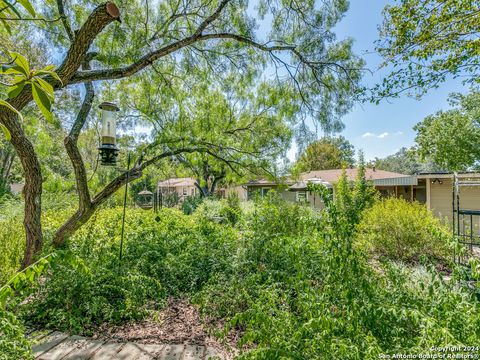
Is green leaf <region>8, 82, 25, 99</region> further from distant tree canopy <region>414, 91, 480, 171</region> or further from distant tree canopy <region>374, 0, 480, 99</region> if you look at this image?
distant tree canopy <region>414, 91, 480, 171</region>

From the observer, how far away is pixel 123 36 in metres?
3.36

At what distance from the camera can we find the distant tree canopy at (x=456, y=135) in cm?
1381

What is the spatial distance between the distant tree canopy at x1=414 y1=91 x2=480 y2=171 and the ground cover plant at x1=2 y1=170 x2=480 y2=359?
13244 mm

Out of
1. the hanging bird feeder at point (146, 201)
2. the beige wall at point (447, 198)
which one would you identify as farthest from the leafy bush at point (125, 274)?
the beige wall at point (447, 198)

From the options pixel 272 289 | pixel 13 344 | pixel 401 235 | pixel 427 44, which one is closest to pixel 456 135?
pixel 401 235

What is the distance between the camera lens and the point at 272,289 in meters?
2.53

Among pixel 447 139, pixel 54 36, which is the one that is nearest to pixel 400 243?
pixel 54 36

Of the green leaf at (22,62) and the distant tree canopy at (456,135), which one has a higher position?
the distant tree canopy at (456,135)

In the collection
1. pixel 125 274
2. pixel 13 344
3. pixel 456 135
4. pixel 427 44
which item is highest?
pixel 456 135

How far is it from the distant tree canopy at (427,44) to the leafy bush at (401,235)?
8.21 ft

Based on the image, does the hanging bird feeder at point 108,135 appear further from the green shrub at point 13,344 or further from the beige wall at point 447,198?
the beige wall at point 447,198

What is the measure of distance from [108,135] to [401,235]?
18.8 feet

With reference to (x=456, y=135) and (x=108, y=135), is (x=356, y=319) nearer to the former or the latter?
(x=108, y=135)

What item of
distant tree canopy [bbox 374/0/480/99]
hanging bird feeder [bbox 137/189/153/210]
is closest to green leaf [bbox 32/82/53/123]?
distant tree canopy [bbox 374/0/480/99]
